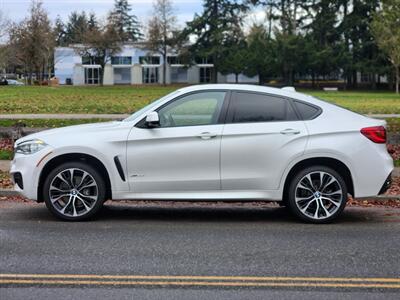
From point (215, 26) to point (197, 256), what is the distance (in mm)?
75430

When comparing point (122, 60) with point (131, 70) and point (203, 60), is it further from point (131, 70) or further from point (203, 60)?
point (203, 60)

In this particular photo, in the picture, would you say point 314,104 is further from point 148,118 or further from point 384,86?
point 384,86

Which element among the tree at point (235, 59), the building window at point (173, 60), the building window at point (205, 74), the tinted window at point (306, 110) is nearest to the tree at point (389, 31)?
the tree at point (235, 59)

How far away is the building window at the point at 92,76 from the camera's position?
9894 centimetres

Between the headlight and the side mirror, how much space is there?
1343mm

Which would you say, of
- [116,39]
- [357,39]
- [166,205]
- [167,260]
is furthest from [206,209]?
[116,39]

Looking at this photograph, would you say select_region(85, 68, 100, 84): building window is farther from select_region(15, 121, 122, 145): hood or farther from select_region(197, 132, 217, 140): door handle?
select_region(197, 132, 217, 140): door handle

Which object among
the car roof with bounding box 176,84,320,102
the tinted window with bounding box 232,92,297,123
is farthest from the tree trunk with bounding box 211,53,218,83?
the tinted window with bounding box 232,92,297,123

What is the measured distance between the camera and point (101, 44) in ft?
275

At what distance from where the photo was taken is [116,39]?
85125 millimetres

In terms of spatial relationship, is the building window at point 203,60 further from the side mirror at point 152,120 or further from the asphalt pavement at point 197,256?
the side mirror at point 152,120

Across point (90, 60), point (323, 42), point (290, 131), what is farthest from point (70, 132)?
point (90, 60)

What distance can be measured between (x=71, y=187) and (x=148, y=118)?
1.32m

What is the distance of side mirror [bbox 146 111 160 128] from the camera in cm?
762
